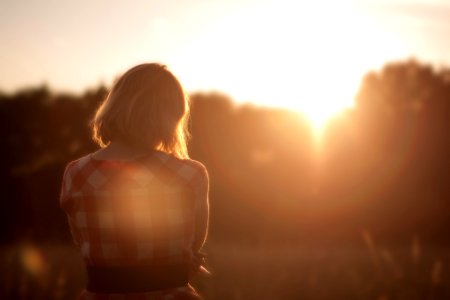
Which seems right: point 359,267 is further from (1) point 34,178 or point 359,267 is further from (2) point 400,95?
(2) point 400,95

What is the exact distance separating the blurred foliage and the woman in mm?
14128

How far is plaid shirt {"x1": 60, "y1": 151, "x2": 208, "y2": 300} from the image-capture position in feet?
7.25

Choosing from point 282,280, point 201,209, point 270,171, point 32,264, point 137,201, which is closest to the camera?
point 137,201

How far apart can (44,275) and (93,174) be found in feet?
21.2

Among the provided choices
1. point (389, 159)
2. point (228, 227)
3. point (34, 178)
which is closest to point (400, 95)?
point (389, 159)

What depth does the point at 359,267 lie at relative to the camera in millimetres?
8906

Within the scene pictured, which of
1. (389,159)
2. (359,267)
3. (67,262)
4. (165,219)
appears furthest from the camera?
(389,159)

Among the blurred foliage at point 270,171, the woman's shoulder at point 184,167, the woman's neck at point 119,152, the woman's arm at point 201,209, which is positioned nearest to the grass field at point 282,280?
the woman's arm at point 201,209

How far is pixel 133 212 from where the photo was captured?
2.22 m

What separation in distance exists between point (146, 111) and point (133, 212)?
0.40 meters

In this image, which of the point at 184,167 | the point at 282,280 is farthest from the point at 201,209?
the point at 282,280

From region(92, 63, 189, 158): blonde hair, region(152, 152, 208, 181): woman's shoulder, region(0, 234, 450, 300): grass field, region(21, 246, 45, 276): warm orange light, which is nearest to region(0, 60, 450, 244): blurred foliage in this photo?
region(21, 246, 45, 276): warm orange light

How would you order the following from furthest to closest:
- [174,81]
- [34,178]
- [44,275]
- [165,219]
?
[34,178] < [44,275] < [174,81] < [165,219]

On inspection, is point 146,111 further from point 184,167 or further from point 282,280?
point 282,280
